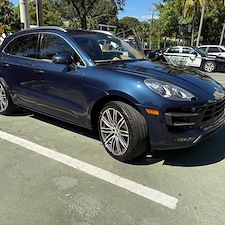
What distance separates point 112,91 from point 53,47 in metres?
1.45

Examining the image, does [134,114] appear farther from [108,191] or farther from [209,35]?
[209,35]

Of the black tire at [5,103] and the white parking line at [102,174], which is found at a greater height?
the black tire at [5,103]

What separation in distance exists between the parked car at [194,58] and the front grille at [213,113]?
10340 mm

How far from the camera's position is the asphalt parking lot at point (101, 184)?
90.4 inches

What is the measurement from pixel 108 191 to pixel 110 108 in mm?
1025

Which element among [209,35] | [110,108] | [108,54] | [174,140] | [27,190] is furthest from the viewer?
[209,35]

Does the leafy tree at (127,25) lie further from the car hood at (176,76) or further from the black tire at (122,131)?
the black tire at (122,131)

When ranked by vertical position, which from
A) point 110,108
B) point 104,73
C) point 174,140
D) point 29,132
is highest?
point 104,73

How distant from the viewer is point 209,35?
108ft

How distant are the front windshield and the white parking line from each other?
140 cm

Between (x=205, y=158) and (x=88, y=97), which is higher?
(x=88, y=97)

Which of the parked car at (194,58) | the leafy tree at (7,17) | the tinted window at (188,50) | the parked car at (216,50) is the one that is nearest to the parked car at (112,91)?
the parked car at (194,58)

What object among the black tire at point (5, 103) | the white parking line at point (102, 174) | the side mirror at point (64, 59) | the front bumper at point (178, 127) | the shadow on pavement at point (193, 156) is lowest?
the white parking line at point (102, 174)

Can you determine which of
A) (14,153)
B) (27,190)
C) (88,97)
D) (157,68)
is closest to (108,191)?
(27,190)
